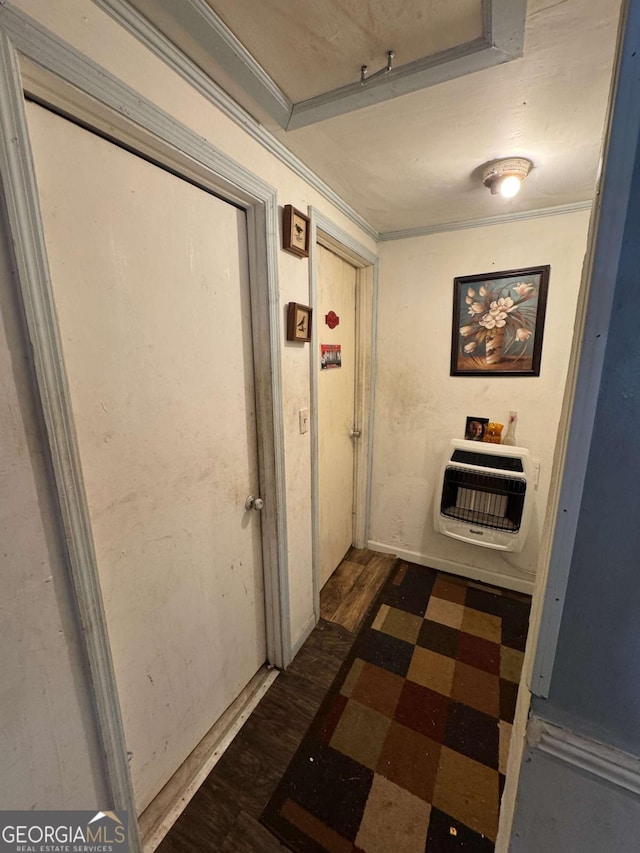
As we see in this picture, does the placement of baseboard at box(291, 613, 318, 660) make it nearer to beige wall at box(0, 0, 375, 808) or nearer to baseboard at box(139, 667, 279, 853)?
baseboard at box(139, 667, 279, 853)

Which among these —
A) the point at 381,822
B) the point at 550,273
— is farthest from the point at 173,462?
the point at 550,273

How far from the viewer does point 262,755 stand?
125 centimetres

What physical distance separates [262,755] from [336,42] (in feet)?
7.41

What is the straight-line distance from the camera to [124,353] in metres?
0.87

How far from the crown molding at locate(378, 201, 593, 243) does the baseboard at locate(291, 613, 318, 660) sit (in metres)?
2.30

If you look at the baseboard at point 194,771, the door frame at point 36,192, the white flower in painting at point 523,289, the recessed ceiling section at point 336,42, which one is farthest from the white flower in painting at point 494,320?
the baseboard at point 194,771

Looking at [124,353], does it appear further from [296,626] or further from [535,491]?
[535,491]

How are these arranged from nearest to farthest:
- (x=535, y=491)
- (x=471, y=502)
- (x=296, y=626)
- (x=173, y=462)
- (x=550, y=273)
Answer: (x=173, y=462), (x=296, y=626), (x=550, y=273), (x=535, y=491), (x=471, y=502)

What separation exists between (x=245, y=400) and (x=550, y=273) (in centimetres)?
174

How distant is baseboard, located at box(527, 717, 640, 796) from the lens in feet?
1.81

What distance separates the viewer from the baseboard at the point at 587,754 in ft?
1.81

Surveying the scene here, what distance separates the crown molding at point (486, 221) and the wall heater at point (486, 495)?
124 cm

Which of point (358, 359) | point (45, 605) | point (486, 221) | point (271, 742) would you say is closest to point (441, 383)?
→ point (358, 359)

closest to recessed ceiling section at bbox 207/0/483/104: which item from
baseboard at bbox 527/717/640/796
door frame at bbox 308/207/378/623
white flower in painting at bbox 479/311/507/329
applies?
door frame at bbox 308/207/378/623
